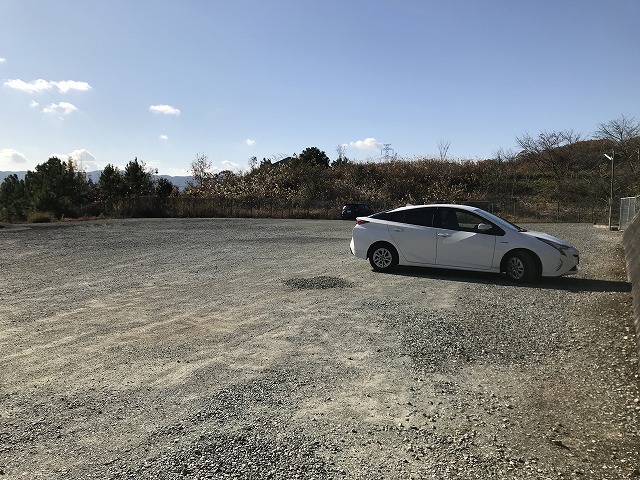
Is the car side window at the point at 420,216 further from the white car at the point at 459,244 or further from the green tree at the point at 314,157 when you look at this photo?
the green tree at the point at 314,157

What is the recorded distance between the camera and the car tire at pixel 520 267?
1004 centimetres

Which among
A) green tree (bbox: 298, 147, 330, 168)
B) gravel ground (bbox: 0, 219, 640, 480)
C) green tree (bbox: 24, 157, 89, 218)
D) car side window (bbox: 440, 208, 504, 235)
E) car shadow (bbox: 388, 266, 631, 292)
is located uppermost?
green tree (bbox: 298, 147, 330, 168)

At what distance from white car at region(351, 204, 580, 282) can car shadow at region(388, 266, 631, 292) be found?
0.23m

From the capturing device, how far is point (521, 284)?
32.9 feet

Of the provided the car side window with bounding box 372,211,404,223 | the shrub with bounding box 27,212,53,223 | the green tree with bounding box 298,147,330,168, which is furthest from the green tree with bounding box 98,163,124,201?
the car side window with bounding box 372,211,404,223

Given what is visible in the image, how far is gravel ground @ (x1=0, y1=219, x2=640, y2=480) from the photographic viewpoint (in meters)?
3.41

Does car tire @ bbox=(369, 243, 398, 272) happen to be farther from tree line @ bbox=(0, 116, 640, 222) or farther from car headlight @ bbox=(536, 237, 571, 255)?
tree line @ bbox=(0, 116, 640, 222)

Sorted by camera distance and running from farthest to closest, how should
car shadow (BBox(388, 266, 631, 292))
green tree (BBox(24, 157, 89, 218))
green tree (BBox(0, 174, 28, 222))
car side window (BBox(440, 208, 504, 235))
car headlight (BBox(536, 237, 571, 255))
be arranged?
green tree (BBox(0, 174, 28, 222)) → green tree (BBox(24, 157, 89, 218)) → car side window (BBox(440, 208, 504, 235)) → car headlight (BBox(536, 237, 571, 255)) → car shadow (BBox(388, 266, 631, 292))

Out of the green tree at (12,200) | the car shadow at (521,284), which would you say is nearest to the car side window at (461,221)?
the car shadow at (521,284)

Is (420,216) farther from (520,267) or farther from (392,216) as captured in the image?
(520,267)

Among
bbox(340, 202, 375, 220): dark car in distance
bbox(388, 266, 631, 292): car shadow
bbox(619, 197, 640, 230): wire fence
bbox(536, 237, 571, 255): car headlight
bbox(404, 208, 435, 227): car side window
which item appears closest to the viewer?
bbox(388, 266, 631, 292): car shadow

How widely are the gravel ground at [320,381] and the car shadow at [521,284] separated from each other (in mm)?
109

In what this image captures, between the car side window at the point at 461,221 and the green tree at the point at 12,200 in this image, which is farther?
the green tree at the point at 12,200

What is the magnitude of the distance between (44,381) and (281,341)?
8.55 ft
